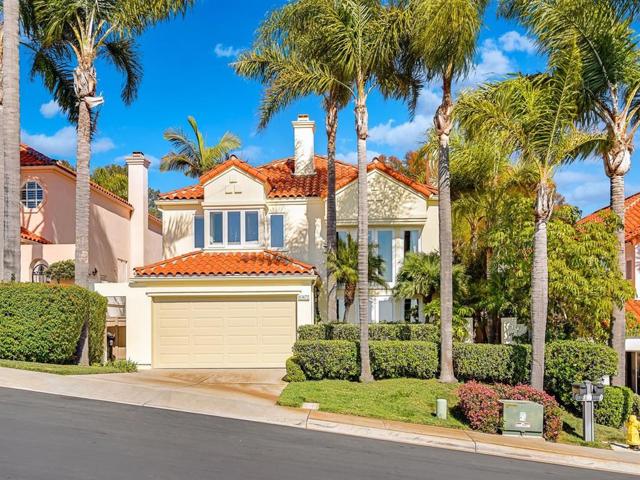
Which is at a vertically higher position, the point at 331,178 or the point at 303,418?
the point at 331,178

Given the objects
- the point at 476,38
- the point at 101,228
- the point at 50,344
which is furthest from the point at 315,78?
the point at 101,228

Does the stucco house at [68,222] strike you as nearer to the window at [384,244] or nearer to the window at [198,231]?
the window at [198,231]

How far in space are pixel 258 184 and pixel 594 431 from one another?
46.3 feet

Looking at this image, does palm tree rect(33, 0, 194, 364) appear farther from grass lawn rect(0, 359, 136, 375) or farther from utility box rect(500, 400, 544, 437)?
utility box rect(500, 400, 544, 437)

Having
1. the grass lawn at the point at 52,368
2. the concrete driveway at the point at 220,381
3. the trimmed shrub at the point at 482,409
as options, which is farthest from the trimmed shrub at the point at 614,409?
the grass lawn at the point at 52,368

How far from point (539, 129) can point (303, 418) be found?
8.66 m

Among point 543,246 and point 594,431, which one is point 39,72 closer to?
point 543,246

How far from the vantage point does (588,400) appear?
1388 cm

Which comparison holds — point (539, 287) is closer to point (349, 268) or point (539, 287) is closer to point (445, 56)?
point (445, 56)

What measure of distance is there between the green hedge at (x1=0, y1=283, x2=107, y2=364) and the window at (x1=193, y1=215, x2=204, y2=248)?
28.4ft

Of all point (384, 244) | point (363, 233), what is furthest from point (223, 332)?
point (384, 244)

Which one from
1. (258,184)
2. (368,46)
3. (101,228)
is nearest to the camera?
(368,46)

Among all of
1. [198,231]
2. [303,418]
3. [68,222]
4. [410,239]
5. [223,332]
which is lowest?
[303,418]

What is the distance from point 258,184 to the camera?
2419 centimetres
